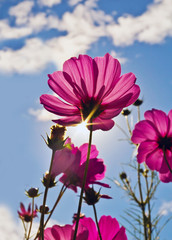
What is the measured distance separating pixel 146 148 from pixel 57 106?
0.26 meters

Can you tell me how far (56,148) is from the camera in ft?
0.99

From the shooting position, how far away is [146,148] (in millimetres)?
561

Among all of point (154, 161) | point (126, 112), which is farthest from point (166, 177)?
point (126, 112)

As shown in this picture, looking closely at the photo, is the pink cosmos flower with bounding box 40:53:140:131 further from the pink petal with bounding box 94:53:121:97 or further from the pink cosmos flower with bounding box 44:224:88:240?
the pink cosmos flower with bounding box 44:224:88:240

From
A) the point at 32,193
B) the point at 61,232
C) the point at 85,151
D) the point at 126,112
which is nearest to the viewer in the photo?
the point at 61,232

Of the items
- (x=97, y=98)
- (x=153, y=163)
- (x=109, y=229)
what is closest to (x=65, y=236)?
(x=109, y=229)

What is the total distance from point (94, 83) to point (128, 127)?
95cm

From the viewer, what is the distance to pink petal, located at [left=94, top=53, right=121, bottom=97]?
362 millimetres

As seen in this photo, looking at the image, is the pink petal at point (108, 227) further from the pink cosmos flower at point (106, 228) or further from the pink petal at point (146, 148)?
the pink petal at point (146, 148)

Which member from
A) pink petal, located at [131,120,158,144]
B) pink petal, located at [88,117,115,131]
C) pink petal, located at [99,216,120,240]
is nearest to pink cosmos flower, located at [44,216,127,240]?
pink petal, located at [99,216,120,240]

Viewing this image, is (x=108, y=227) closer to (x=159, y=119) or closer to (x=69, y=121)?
(x=69, y=121)

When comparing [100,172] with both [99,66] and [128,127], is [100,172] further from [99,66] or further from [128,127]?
[128,127]

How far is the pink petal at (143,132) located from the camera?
53 centimetres

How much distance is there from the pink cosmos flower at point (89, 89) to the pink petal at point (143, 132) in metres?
0.17
